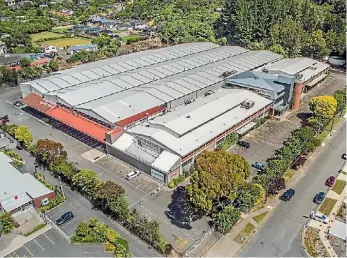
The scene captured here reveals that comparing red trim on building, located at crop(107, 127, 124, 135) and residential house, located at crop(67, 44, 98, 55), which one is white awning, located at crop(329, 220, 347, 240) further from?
residential house, located at crop(67, 44, 98, 55)

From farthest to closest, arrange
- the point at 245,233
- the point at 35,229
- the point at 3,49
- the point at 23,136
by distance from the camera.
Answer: the point at 3,49
the point at 23,136
the point at 35,229
the point at 245,233

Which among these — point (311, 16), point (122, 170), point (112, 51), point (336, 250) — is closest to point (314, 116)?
point (336, 250)

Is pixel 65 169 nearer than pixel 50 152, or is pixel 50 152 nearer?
pixel 65 169

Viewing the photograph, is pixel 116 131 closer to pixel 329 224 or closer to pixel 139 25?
pixel 329 224

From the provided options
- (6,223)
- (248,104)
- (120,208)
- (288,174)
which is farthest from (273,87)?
(6,223)

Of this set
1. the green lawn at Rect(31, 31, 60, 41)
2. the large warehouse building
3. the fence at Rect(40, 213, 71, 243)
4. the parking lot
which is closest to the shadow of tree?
the large warehouse building

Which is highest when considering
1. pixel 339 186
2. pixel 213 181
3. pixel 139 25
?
pixel 213 181
